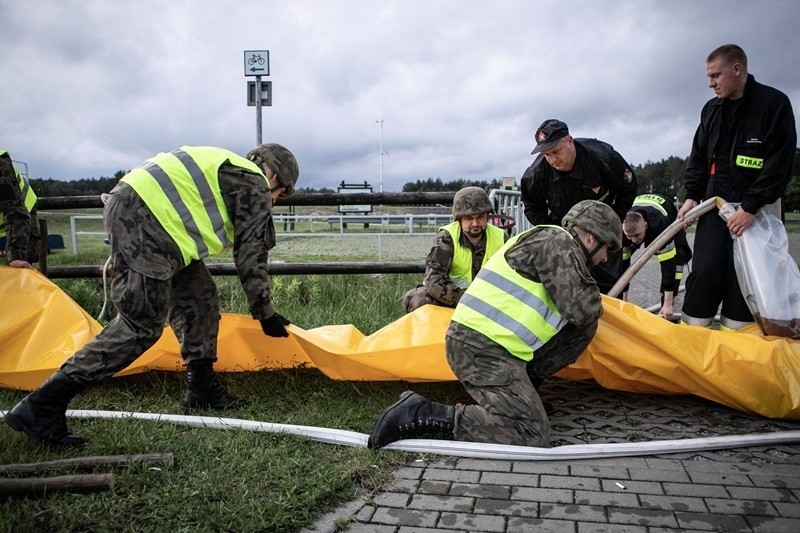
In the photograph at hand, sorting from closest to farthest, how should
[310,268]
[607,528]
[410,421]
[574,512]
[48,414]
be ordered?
1. [607,528]
2. [574,512]
3. [48,414]
4. [410,421]
5. [310,268]

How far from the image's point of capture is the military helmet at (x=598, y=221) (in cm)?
332

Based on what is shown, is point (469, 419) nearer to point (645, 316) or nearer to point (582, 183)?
point (645, 316)

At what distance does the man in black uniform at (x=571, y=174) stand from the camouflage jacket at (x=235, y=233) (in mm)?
1968

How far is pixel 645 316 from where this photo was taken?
3848mm

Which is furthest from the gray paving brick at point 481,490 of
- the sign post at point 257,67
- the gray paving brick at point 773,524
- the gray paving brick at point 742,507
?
the sign post at point 257,67

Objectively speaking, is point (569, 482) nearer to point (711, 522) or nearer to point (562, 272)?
point (711, 522)

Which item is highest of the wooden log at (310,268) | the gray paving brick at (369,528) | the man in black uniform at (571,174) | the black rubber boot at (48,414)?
the man in black uniform at (571,174)

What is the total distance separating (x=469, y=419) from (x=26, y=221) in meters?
3.56

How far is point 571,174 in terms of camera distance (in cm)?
472

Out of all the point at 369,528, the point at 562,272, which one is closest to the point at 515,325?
the point at 562,272

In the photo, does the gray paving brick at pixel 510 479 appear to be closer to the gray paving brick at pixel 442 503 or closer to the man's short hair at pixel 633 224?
the gray paving brick at pixel 442 503

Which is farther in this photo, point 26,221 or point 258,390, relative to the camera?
point 26,221

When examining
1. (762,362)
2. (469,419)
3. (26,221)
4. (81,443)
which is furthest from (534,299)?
(26,221)

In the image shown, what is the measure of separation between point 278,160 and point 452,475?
6.39 feet
